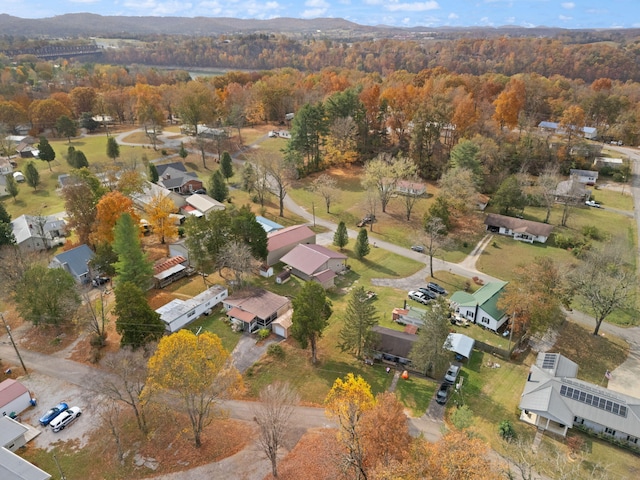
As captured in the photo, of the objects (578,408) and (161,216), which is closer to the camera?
(578,408)

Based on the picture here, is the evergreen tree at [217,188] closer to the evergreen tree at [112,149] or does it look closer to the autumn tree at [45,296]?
the evergreen tree at [112,149]

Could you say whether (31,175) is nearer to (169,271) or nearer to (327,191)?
(169,271)

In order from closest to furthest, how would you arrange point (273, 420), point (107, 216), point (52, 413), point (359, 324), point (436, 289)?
point (273, 420)
point (52, 413)
point (359, 324)
point (436, 289)
point (107, 216)

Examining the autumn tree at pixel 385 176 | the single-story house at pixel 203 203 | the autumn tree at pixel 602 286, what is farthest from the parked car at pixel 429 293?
the single-story house at pixel 203 203

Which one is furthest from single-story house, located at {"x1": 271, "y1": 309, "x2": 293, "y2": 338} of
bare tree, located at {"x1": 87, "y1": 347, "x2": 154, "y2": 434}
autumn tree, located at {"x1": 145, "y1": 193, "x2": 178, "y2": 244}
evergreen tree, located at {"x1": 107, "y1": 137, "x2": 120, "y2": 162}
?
evergreen tree, located at {"x1": 107, "y1": 137, "x2": 120, "y2": 162}

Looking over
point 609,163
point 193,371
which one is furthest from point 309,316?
point 609,163
